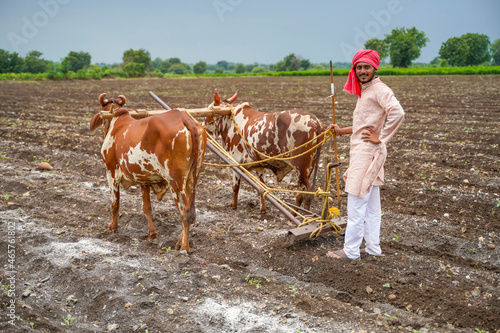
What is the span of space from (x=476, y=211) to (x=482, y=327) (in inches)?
142

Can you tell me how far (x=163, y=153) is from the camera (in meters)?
5.38

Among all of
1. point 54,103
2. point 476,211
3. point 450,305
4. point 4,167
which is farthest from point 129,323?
point 54,103

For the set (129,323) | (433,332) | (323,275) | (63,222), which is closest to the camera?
(433,332)

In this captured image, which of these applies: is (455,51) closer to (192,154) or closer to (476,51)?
(476,51)

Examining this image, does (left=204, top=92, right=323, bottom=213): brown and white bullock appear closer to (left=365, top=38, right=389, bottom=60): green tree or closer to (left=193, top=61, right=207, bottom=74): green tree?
(left=365, top=38, right=389, bottom=60): green tree

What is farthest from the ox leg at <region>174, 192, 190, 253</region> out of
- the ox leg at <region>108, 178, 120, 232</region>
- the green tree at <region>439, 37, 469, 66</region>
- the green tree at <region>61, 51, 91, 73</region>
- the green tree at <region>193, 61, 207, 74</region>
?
the green tree at <region>193, 61, 207, 74</region>

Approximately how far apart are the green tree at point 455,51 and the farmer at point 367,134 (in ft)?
318

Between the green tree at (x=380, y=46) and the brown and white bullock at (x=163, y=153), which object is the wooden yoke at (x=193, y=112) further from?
the green tree at (x=380, y=46)

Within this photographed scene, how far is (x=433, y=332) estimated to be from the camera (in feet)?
12.5

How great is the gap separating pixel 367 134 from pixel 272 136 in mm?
2253

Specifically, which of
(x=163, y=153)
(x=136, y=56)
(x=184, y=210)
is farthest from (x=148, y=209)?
(x=136, y=56)

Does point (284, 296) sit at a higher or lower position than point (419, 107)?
lower

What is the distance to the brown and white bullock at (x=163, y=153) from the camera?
5.34 metres

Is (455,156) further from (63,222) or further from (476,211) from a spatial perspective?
(63,222)
